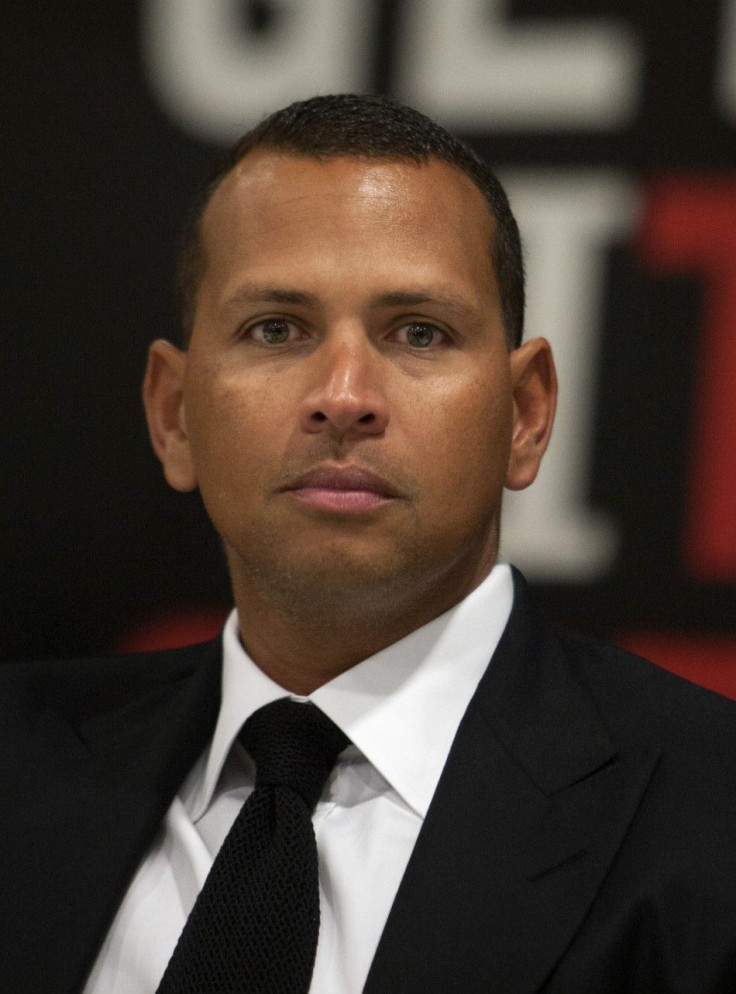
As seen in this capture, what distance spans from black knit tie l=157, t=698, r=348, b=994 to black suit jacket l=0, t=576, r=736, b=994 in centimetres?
9

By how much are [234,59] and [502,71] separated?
1.20 feet

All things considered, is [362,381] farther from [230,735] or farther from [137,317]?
[137,317]

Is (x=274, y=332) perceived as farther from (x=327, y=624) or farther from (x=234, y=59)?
(x=234, y=59)

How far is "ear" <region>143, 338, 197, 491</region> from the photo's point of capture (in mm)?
1461

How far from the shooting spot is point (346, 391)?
47.0 inches

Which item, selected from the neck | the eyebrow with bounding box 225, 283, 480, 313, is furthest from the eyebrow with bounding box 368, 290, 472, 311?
the neck

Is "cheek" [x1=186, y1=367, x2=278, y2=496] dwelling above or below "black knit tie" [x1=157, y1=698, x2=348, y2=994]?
above

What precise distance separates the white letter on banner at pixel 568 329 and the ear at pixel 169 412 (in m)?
0.50

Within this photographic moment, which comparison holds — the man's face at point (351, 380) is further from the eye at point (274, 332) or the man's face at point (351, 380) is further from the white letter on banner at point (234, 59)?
the white letter on banner at point (234, 59)

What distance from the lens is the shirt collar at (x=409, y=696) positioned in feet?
4.05

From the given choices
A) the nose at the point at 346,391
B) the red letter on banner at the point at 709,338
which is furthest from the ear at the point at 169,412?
the red letter on banner at the point at 709,338

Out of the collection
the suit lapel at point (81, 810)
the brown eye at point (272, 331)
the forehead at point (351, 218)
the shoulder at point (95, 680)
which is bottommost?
the suit lapel at point (81, 810)

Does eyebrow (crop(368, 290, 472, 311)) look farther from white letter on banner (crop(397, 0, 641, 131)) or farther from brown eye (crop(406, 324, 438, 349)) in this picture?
white letter on banner (crop(397, 0, 641, 131))

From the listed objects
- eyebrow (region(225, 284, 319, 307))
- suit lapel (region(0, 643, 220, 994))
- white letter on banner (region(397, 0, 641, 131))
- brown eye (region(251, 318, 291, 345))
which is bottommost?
suit lapel (region(0, 643, 220, 994))
